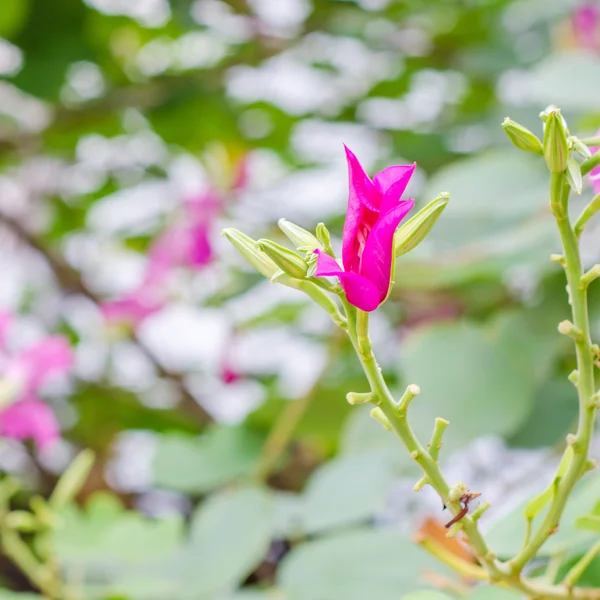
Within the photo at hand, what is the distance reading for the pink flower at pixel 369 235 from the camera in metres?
0.17

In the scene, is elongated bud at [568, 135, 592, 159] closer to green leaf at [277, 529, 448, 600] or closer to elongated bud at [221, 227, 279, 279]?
elongated bud at [221, 227, 279, 279]

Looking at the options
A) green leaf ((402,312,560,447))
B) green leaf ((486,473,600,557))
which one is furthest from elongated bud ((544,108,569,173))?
green leaf ((402,312,560,447))

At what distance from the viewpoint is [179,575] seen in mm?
438

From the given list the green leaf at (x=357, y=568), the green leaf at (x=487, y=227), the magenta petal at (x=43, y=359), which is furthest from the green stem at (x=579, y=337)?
the magenta petal at (x=43, y=359)

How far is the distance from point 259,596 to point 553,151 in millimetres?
323

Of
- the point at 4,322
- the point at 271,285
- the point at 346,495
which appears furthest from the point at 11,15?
the point at 346,495

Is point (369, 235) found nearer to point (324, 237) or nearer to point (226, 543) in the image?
point (324, 237)

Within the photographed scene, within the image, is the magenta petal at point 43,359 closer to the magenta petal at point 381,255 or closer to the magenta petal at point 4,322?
the magenta petal at point 4,322

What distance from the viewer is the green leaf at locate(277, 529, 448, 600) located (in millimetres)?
320

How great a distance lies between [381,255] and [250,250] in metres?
0.03

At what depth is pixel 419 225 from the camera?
0.58 ft

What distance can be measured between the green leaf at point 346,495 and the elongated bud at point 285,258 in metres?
0.27

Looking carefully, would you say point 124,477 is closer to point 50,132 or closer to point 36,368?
point 50,132

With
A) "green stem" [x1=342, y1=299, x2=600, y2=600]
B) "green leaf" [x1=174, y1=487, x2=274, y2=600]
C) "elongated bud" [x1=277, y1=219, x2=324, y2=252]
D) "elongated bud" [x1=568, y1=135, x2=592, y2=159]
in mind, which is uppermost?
"elongated bud" [x1=568, y1=135, x2=592, y2=159]
